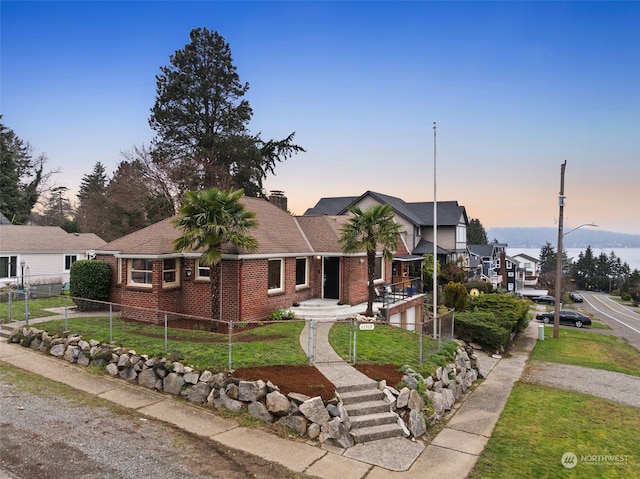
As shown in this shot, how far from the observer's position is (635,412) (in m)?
11.4

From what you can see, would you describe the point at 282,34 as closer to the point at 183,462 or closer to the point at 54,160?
the point at 183,462

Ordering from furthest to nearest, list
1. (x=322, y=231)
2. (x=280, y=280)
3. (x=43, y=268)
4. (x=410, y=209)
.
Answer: (x=410, y=209) < (x=43, y=268) < (x=322, y=231) < (x=280, y=280)

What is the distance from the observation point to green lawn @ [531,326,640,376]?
59.3 feet

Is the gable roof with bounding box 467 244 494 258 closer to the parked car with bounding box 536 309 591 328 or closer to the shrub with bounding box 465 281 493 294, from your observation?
the shrub with bounding box 465 281 493 294

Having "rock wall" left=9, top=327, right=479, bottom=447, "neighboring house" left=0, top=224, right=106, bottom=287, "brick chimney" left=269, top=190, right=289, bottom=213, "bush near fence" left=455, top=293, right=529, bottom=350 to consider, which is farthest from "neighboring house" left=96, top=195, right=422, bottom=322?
"neighboring house" left=0, top=224, right=106, bottom=287

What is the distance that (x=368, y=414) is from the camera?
28.7 ft

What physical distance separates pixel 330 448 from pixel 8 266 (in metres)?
31.2

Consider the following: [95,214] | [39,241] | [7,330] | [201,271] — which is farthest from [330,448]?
[95,214]

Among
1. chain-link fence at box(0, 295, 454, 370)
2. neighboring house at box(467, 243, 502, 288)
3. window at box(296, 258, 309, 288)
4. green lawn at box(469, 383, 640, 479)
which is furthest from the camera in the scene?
neighboring house at box(467, 243, 502, 288)

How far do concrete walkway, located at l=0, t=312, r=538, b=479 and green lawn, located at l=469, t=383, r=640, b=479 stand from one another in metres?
0.35

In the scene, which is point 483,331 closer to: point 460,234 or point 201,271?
point 201,271

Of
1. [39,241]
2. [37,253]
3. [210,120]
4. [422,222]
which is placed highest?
A: [210,120]

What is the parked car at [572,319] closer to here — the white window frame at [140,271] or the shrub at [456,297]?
the shrub at [456,297]

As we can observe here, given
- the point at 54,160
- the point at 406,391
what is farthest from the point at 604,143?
the point at 54,160
